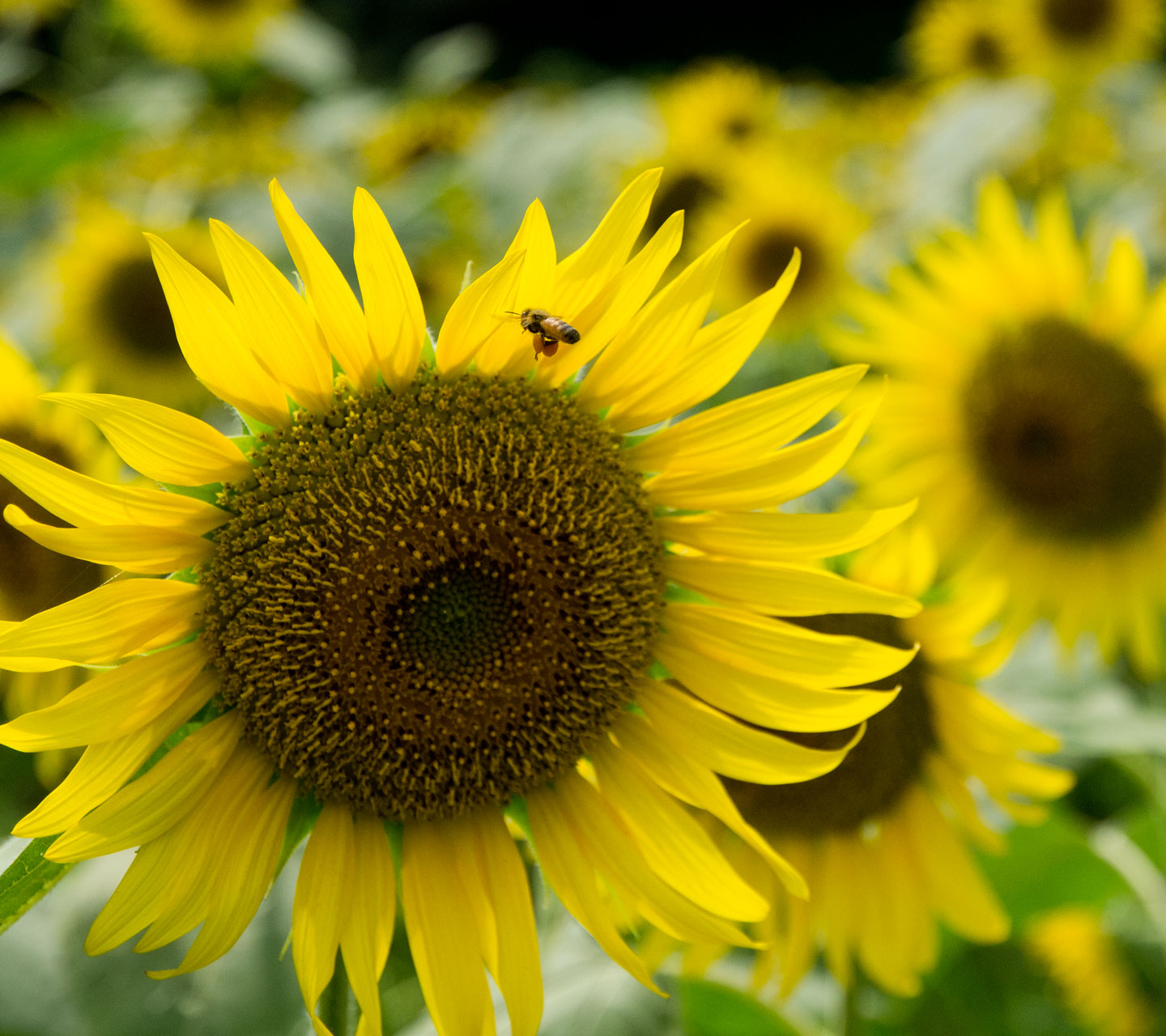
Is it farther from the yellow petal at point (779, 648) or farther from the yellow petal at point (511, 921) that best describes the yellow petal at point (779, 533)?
the yellow petal at point (511, 921)

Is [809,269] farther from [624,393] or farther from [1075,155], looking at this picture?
[624,393]

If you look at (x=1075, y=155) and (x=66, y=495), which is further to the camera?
(x=1075, y=155)

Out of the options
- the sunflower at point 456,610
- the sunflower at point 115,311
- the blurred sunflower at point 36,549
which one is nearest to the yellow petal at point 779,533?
the sunflower at point 456,610

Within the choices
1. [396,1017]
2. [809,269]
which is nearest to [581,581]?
[396,1017]

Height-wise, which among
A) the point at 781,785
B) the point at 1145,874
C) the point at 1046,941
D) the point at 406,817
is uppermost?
the point at 406,817

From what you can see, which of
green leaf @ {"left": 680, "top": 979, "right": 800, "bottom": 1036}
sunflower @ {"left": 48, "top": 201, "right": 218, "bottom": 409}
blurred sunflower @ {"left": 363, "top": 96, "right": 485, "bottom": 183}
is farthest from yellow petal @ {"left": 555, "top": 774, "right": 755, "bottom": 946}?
blurred sunflower @ {"left": 363, "top": 96, "right": 485, "bottom": 183}

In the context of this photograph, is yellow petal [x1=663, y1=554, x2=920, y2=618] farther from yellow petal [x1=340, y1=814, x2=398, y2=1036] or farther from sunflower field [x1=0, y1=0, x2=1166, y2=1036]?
yellow petal [x1=340, y1=814, x2=398, y2=1036]

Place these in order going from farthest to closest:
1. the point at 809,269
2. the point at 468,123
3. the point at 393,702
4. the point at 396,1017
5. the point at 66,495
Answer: the point at 468,123 < the point at 809,269 < the point at 396,1017 < the point at 393,702 < the point at 66,495
